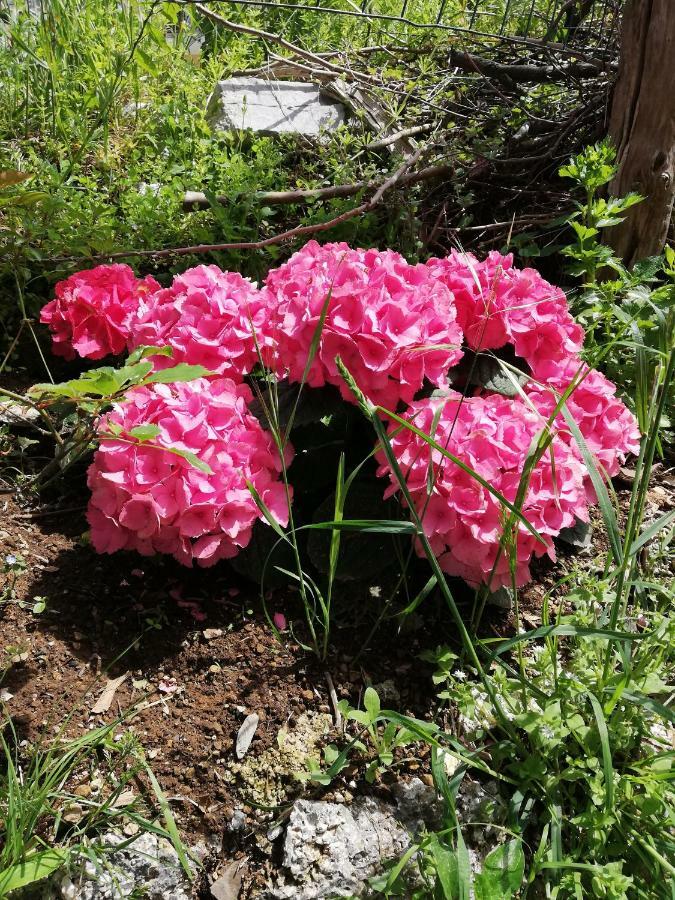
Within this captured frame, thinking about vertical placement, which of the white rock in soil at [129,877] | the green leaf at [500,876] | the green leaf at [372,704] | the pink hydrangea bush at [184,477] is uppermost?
the pink hydrangea bush at [184,477]

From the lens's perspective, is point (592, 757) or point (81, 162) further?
point (81, 162)

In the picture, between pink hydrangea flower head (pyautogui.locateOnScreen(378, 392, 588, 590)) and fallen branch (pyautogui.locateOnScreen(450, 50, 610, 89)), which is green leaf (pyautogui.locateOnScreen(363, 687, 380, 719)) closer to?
pink hydrangea flower head (pyautogui.locateOnScreen(378, 392, 588, 590))

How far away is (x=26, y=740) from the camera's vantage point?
154 centimetres

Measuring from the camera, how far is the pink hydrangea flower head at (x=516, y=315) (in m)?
1.89

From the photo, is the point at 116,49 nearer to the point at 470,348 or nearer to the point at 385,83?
the point at 385,83

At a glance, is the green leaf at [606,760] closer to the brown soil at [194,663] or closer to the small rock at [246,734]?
the brown soil at [194,663]

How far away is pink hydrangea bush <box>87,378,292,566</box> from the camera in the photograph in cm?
166

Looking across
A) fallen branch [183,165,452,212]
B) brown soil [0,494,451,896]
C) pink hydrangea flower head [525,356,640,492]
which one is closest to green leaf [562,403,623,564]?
pink hydrangea flower head [525,356,640,492]

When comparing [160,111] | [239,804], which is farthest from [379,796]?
[160,111]

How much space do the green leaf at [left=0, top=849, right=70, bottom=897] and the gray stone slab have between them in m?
3.13

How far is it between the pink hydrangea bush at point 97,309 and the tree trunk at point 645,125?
1594 millimetres

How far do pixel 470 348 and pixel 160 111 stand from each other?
2525 millimetres

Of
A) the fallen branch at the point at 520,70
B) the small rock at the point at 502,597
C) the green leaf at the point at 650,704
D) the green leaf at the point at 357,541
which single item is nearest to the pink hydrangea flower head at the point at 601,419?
the small rock at the point at 502,597

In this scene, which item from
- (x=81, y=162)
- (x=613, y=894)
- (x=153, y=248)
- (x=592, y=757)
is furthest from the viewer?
(x=81, y=162)
